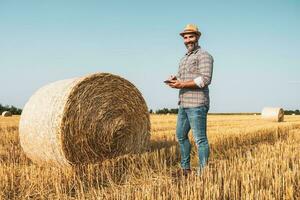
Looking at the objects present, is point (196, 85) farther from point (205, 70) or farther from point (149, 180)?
point (149, 180)

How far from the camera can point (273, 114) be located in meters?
20.3

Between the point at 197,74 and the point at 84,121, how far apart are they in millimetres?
2166

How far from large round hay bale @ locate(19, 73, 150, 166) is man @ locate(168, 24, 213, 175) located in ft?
5.69

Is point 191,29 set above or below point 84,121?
above

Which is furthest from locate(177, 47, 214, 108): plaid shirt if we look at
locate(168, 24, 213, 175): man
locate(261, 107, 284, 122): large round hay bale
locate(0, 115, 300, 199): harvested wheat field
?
locate(261, 107, 284, 122): large round hay bale

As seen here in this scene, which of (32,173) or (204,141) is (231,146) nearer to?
(204,141)

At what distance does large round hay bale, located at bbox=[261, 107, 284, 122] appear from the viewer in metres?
20.1

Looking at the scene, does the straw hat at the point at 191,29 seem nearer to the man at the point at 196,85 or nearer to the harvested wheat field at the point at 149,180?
the man at the point at 196,85

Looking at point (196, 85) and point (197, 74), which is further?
point (197, 74)

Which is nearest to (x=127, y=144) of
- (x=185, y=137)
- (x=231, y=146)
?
(x=185, y=137)

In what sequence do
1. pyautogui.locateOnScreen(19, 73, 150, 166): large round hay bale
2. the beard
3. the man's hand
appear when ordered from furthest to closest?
1. pyautogui.locateOnScreen(19, 73, 150, 166): large round hay bale
2. the beard
3. the man's hand

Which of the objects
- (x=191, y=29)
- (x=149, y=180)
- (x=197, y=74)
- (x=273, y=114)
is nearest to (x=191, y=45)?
(x=191, y=29)

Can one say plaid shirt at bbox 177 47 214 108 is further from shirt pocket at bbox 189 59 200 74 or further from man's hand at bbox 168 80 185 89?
man's hand at bbox 168 80 185 89

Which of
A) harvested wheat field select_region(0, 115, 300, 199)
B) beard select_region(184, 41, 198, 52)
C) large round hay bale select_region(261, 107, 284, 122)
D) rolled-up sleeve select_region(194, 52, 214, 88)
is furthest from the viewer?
large round hay bale select_region(261, 107, 284, 122)
